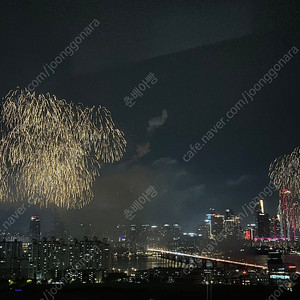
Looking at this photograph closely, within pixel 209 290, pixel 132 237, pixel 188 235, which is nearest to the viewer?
pixel 209 290

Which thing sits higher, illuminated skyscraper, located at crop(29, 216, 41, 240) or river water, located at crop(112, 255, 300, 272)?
illuminated skyscraper, located at crop(29, 216, 41, 240)

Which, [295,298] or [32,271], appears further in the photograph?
[32,271]

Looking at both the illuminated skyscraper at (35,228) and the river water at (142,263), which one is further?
the illuminated skyscraper at (35,228)

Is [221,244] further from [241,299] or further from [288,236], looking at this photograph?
[241,299]

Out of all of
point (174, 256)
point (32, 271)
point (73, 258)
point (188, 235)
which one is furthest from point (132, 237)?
point (32, 271)

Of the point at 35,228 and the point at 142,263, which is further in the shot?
the point at 35,228

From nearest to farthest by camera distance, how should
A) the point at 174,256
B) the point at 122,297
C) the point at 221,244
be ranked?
the point at 122,297, the point at 174,256, the point at 221,244

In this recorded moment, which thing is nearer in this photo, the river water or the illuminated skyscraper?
the river water

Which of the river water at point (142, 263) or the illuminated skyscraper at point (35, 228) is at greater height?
the illuminated skyscraper at point (35, 228)

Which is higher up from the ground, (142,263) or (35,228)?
(35,228)

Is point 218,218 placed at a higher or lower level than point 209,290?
higher
